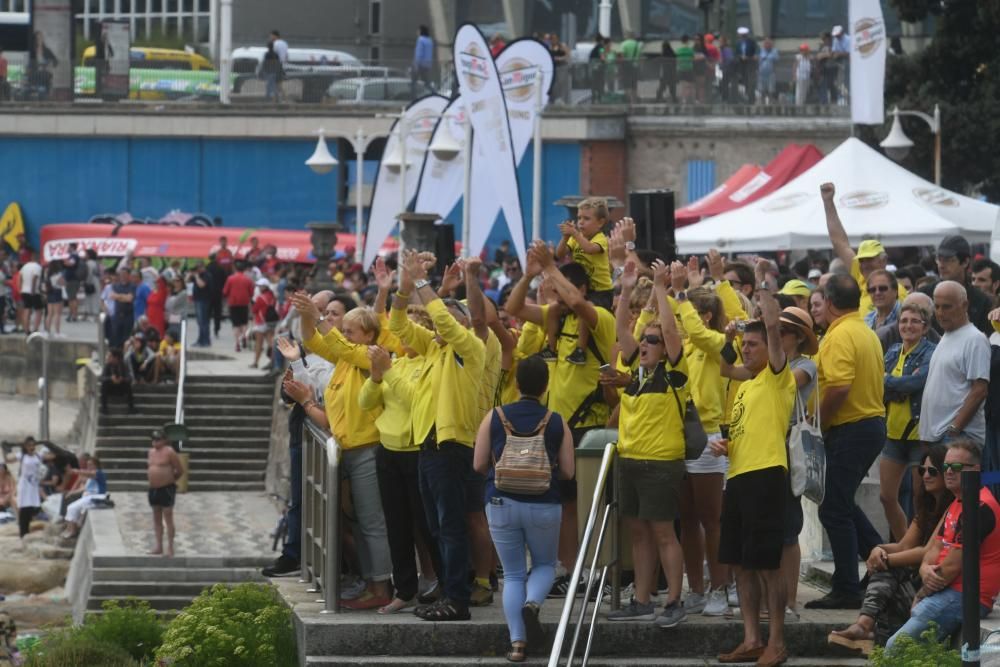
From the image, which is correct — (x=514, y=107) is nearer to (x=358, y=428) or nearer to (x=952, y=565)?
(x=358, y=428)

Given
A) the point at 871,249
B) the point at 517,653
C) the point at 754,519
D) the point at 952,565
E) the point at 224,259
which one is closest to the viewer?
the point at 952,565

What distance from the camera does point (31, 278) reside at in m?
41.0

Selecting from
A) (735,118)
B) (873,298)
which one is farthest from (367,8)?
(873,298)

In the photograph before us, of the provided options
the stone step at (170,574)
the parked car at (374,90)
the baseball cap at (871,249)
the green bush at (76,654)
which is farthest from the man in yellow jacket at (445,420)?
the parked car at (374,90)

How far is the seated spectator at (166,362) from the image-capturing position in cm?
3509

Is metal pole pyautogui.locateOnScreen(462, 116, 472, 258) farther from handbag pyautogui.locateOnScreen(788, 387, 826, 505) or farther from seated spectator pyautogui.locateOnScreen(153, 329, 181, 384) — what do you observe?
handbag pyautogui.locateOnScreen(788, 387, 826, 505)

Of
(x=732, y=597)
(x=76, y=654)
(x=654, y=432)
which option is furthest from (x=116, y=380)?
(x=654, y=432)

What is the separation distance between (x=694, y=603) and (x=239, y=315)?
1065 inches

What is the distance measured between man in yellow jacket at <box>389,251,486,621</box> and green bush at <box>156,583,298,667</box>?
3.31 feet

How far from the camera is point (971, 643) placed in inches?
319

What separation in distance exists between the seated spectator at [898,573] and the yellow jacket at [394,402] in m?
2.63

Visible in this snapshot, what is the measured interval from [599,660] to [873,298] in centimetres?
309

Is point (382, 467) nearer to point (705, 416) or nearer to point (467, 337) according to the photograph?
point (467, 337)

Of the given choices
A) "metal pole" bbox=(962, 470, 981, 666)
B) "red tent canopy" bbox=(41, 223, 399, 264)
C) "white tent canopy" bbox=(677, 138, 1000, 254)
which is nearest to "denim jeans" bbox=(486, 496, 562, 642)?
"metal pole" bbox=(962, 470, 981, 666)
